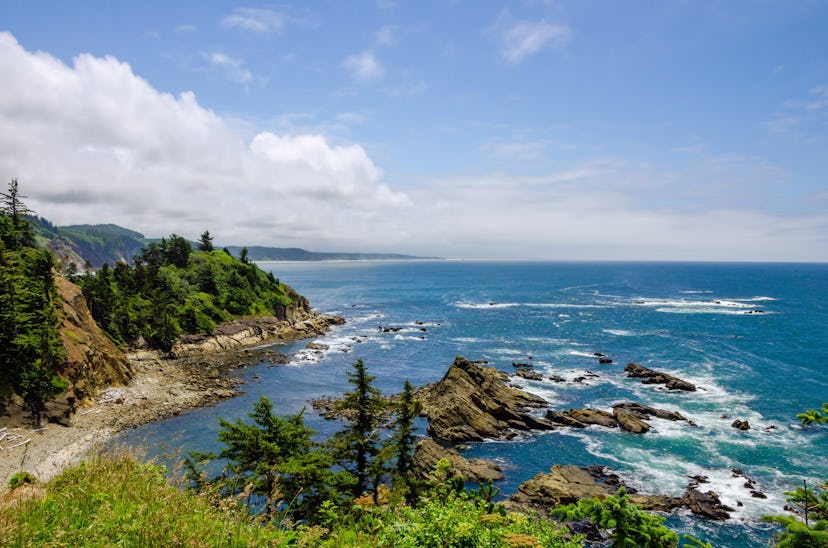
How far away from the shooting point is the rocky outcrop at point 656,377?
56.4m

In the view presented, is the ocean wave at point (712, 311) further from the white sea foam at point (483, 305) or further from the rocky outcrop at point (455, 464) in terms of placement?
the rocky outcrop at point (455, 464)

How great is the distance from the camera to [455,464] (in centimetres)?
3634

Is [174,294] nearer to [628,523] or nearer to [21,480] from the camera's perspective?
[21,480]

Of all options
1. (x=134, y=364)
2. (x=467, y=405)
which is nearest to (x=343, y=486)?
(x=467, y=405)

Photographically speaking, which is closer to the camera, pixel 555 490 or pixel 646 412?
pixel 555 490

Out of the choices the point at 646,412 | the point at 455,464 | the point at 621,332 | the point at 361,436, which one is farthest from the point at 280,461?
the point at 621,332

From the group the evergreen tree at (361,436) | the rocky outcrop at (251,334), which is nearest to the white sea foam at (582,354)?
the rocky outcrop at (251,334)

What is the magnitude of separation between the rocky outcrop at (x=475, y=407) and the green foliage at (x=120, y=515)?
131 ft

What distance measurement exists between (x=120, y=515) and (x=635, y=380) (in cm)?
6776

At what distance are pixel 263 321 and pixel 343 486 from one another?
74.4 meters

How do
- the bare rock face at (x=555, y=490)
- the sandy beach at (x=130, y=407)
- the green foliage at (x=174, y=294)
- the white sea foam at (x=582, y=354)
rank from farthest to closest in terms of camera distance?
1. the white sea foam at (x=582, y=354)
2. the green foliage at (x=174, y=294)
3. the sandy beach at (x=130, y=407)
4. the bare rock face at (x=555, y=490)

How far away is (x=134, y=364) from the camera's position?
62281 millimetres

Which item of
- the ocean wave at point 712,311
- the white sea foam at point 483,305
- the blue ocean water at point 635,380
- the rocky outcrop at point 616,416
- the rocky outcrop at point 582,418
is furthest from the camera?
the white sea foam at point 483,305

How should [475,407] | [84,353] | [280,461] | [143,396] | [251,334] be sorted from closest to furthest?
[280,461], [84,353], [475,407], [143,396], [251,334]
